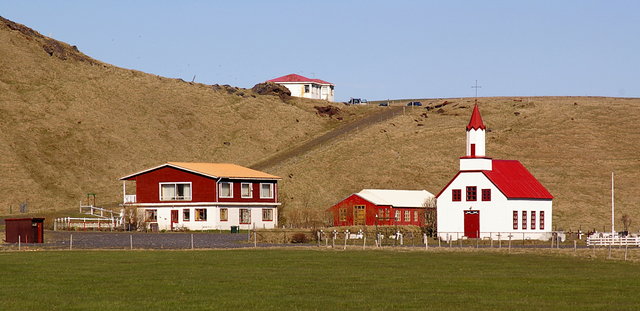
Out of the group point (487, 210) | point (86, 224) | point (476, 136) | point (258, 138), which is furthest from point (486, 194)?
point (258, 138)

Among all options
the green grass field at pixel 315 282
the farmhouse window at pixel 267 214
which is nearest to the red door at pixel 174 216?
the farmhouse window at pixel 267 214

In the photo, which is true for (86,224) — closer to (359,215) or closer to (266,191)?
(266,191)

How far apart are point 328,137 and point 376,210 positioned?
5808cm

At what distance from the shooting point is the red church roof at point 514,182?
88.6 meters

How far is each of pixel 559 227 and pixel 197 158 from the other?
6239 cm

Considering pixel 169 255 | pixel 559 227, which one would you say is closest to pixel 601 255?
pixel 169 255

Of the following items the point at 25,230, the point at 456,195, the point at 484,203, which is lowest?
the point at 25,230

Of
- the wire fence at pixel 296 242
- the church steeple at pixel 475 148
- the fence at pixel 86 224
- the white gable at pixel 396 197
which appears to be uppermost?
the church steeple at pixel 475 148

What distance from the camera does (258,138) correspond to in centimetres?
16462

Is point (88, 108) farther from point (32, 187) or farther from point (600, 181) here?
point (600, 181)

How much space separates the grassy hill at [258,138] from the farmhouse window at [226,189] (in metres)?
6.41

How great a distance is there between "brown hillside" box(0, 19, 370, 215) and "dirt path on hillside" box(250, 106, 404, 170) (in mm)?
3192

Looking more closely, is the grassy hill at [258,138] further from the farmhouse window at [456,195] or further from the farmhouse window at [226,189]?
the farmhouse window at [456,195]

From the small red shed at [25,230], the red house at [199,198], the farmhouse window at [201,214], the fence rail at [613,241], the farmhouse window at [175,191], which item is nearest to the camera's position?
the fence rail at [613,241]
